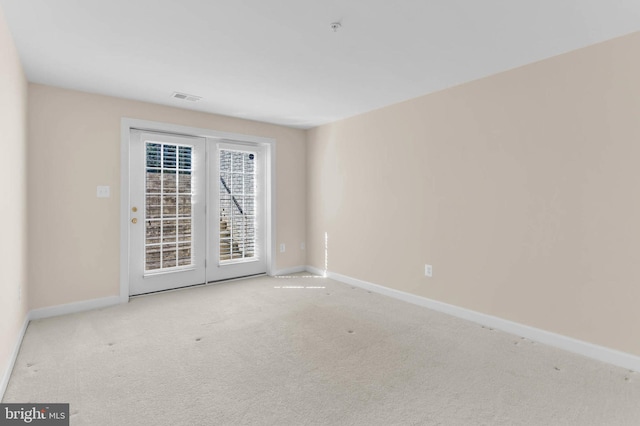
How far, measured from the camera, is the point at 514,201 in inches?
112

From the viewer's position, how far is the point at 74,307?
3.36 m

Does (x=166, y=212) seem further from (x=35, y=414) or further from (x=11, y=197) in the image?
(x=35, y=414)

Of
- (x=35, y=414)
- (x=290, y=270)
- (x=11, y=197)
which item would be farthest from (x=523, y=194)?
(x=11, y=197)

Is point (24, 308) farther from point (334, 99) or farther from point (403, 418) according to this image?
point (334, 99)

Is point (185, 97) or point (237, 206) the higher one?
point (185, 97)

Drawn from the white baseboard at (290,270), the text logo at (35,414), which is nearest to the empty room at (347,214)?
the text logo at (35,414)

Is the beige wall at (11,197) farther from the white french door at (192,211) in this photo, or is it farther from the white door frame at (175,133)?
the white french door at (192,211)

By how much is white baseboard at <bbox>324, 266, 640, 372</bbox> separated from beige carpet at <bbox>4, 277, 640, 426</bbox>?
0.27 ft

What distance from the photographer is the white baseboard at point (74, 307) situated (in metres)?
3.17

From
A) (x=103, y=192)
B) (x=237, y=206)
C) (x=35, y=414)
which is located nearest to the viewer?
(x=35, y=414)

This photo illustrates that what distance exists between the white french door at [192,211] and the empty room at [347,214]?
0.09 feet

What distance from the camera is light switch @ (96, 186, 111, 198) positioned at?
11.5 feet

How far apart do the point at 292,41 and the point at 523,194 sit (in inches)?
90.3

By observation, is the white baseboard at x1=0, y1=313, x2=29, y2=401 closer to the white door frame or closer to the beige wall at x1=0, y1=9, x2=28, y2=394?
the beige wall at x1=0, y1=9, x2=28, y2=394
